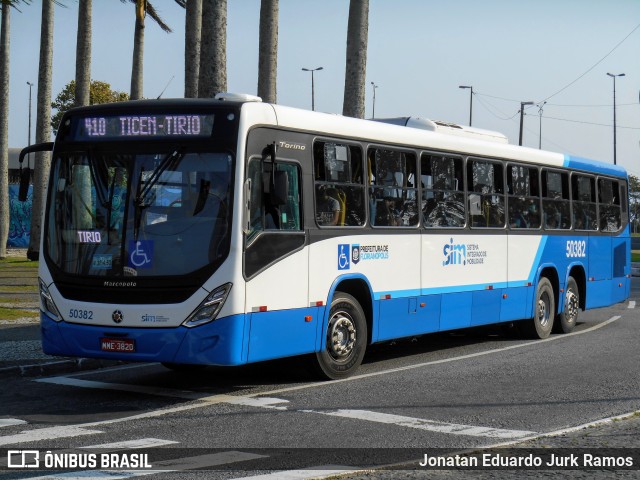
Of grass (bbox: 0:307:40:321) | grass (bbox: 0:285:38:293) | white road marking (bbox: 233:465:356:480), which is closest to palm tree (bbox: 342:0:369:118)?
grass (bbox: 0:285:38:293)

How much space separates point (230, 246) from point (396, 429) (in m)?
2.57

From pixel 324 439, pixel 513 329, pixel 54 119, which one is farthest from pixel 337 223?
pixel 54 119

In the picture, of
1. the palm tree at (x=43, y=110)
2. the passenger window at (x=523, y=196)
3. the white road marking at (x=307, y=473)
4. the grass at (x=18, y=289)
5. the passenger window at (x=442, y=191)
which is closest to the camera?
the white road marking at (x=307, y=473)

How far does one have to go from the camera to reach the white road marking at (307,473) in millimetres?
7254

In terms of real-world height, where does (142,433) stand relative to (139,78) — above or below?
below

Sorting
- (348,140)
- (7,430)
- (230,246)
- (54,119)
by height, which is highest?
(54,119)

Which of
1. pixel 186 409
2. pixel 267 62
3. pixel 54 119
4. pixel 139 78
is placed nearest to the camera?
pixel 186 409

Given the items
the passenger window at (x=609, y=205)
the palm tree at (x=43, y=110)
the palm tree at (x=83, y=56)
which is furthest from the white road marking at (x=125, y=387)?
the palm tree at (x=43, y=110)

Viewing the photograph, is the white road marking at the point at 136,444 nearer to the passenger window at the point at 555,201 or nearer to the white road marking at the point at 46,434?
the white road marking at the point at 46,434

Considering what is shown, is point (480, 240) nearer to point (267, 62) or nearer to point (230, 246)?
point (230, 246)

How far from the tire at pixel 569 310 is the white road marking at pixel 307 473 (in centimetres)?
1144

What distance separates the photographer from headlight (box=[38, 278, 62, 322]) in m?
11.2

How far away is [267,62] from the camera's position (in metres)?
23.0

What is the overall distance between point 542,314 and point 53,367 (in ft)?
27.0
